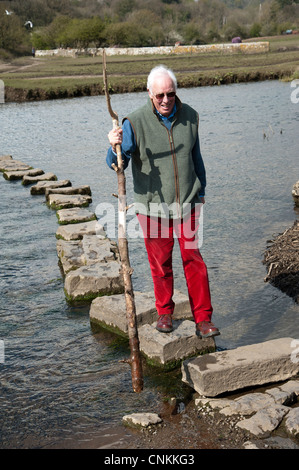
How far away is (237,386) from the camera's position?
4.54 m

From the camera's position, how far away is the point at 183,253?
485 centimetres

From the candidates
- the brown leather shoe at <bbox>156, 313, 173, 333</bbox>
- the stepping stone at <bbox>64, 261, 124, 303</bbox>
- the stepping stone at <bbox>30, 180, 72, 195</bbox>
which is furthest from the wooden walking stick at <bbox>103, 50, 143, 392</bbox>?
the stepping stone at <bbox>30, 180, 72, 195</bbox>

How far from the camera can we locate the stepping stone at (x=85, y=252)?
7430 mm

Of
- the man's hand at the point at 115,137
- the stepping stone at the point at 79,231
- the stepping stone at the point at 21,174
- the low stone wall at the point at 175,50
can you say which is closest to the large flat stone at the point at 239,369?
the man's hand at the point at 115,137

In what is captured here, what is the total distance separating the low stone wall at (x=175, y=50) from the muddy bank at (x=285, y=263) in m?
60.2

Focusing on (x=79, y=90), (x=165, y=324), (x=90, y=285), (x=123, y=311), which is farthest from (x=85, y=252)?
(x=79, y=90)

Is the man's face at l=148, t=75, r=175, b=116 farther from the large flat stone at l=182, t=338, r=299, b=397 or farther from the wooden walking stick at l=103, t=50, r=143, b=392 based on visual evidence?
the large flat stone at l=182, t=338, r=299, b=397

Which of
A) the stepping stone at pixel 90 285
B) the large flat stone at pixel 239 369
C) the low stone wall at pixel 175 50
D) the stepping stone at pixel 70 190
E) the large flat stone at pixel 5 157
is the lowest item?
the large flat stone at pixel 5 157

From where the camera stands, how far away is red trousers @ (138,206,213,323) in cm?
482

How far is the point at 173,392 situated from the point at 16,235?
532 centimetres

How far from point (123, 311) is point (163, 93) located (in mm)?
2142

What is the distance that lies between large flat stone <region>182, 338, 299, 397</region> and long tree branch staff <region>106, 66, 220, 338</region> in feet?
1.20

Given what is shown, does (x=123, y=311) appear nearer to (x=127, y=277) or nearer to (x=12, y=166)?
(x=127, y=277)

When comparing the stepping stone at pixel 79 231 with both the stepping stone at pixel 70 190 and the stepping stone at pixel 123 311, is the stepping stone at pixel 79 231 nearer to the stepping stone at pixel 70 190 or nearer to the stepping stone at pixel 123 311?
the stepping stone at pixel 123 311
